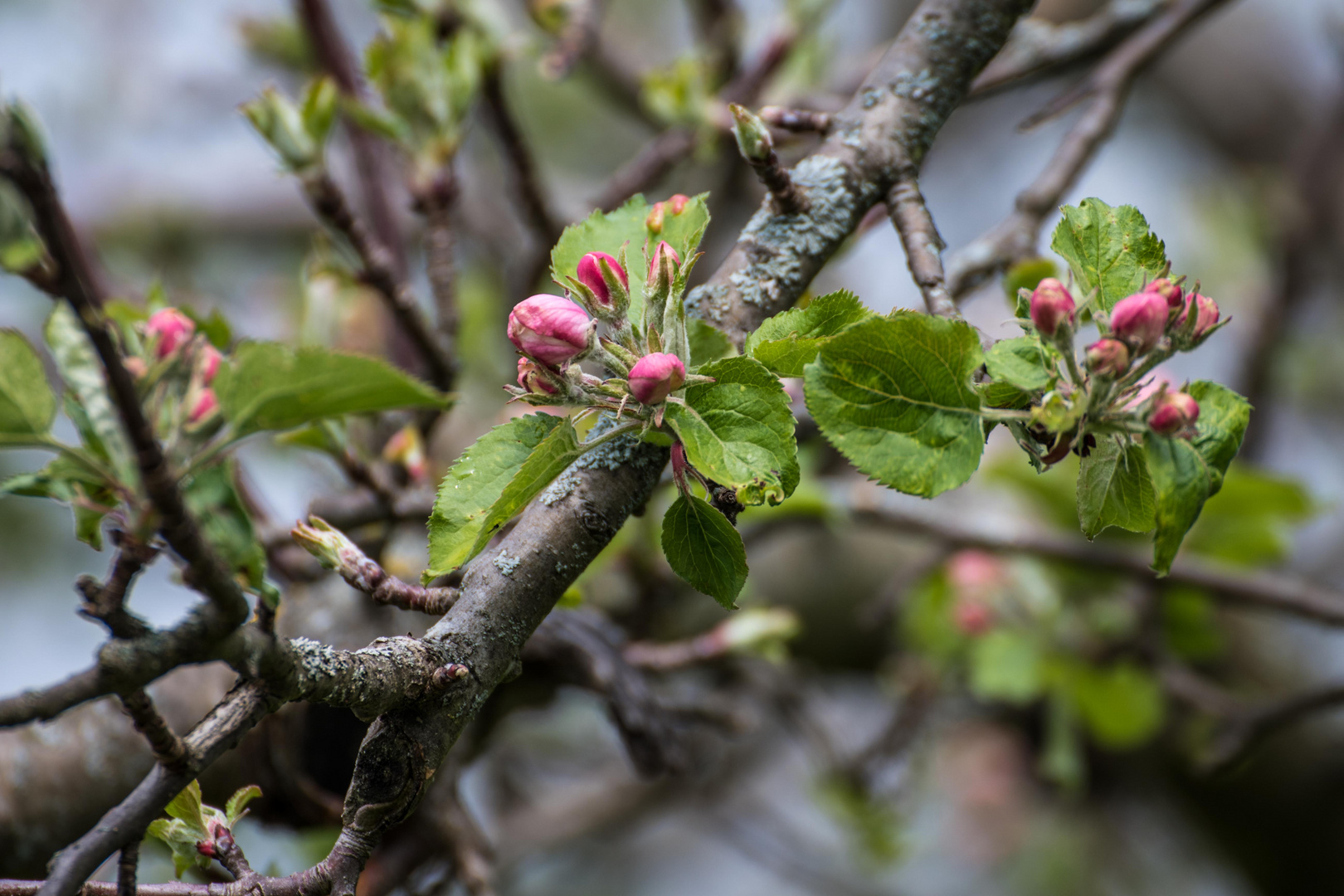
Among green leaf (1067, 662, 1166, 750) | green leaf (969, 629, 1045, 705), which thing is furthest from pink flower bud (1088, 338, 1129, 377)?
green leaf (1067, 662, 1166, 750)

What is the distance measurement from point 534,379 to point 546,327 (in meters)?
0.04

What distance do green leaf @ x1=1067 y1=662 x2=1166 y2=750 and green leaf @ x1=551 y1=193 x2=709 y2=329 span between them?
1730 mm

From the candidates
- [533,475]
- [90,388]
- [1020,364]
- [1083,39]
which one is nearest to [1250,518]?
[1083,39]

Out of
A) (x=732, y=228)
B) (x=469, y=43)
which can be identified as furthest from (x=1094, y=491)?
(x=732, y=228)

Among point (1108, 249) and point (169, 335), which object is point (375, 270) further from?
point (1108, 249)

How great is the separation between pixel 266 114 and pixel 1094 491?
120 cm

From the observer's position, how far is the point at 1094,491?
664 millimetres

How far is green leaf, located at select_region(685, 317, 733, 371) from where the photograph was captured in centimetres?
73

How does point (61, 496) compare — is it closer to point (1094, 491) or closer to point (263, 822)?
point (1094, 491)

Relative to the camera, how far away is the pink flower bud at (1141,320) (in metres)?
0.60

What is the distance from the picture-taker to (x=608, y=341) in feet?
2.25

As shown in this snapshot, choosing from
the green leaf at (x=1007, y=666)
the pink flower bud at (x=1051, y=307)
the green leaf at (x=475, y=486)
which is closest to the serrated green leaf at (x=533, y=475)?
the green leaf at (x=475, y=486)

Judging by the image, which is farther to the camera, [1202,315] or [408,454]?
[408,454]

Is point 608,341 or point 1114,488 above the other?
point 608,341
